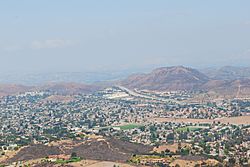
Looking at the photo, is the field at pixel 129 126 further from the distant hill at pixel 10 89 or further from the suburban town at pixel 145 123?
the distant hill at pixel 10 89

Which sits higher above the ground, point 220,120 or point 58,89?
point 58,89

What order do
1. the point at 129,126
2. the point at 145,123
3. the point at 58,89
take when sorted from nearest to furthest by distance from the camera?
the point at 129,126, the point at 145,123, the point at 58,89

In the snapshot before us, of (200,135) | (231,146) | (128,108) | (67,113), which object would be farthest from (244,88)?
(231,146)

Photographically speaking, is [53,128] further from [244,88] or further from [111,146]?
[244,88]

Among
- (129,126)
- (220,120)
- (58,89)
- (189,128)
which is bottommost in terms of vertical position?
(129,126)

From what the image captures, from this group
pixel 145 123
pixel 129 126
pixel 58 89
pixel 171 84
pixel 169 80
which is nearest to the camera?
pixel 129 126

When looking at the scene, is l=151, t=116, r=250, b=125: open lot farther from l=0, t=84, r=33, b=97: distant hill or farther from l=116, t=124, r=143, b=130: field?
l=0, t=84, r=33, b=97: distant hill

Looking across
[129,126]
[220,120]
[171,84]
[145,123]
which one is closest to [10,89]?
[171,84]

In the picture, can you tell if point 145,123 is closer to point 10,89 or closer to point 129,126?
point 129,126

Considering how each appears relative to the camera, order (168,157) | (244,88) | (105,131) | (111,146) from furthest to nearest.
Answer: (244,88), (105,131), (111,146), (168,157)
